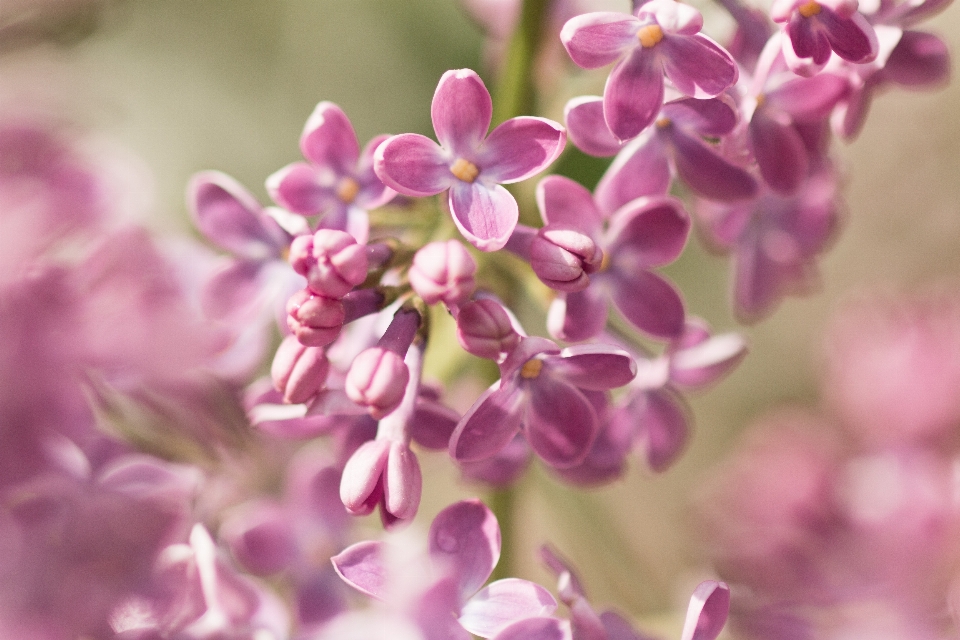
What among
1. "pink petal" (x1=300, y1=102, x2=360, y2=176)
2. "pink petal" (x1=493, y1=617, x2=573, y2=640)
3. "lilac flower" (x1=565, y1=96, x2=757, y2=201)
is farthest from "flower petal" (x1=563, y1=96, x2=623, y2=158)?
"pink petal" (x1=493, y1=617, x2=573, y2=640)

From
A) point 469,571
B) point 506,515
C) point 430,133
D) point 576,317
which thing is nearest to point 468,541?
point 469,571

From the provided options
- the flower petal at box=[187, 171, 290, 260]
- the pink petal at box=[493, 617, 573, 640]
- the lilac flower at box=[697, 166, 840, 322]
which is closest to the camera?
the pink petal at box=[493, 617, 573, 640]

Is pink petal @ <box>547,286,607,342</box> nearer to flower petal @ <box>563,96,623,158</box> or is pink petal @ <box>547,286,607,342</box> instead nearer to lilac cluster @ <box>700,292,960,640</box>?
flower petal @ <box>563,96,623,158</box>

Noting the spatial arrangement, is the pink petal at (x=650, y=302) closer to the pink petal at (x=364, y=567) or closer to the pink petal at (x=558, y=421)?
the pink petal at (x=558, y=421)

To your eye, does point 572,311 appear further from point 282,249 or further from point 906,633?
point 906,633

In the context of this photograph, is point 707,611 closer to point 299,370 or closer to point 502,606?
point 502,606

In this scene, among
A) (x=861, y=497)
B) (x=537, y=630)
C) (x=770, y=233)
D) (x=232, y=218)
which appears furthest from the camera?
(x=861, y=497)
